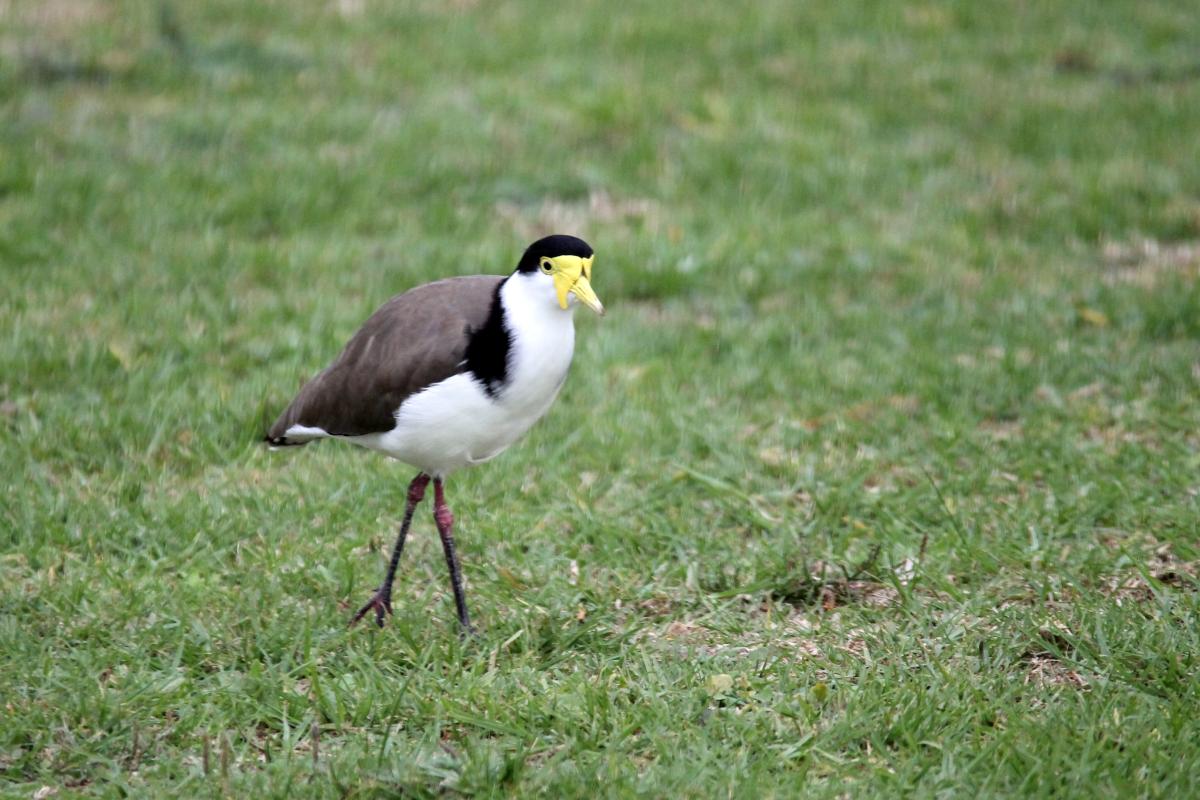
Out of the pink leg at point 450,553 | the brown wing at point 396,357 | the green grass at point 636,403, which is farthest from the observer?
the pink leg at point 450,553

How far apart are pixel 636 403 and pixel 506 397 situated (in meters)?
2.05

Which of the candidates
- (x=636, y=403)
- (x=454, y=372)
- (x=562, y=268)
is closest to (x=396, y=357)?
(x=454, y=372)

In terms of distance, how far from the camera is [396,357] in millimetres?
4562

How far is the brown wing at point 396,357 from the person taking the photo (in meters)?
4.49

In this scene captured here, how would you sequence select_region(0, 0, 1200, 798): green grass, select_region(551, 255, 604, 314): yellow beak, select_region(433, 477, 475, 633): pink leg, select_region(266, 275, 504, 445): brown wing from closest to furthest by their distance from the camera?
select_region(0, 0, 1200, 798): green grass < select_region(551, 255, 604, 314): yellow beak < select_region(266, 275, 504, 445): brown wing < select_region(433, 477, 475, 633): pink leg

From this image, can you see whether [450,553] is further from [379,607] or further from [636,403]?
[636,403]

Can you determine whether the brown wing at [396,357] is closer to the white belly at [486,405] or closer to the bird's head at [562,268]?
the white belly at [486,405]

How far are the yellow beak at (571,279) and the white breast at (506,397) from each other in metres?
0.07

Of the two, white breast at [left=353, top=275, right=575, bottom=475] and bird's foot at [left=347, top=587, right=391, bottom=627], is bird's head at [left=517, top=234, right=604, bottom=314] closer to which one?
white breast at [left=353, top=275, right=575, bottom=475]

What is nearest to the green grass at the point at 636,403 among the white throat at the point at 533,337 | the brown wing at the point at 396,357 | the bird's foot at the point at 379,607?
the bird's foot at the point at 379,607

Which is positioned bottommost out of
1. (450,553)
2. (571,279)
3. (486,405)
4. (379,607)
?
(379,607)

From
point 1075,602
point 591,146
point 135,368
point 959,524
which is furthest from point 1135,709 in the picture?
point 591,146

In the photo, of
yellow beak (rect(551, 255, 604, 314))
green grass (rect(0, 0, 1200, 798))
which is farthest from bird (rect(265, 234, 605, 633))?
green grass (rect(0, 0, 1200, 798))

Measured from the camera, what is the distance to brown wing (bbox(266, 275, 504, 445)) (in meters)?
4.49
